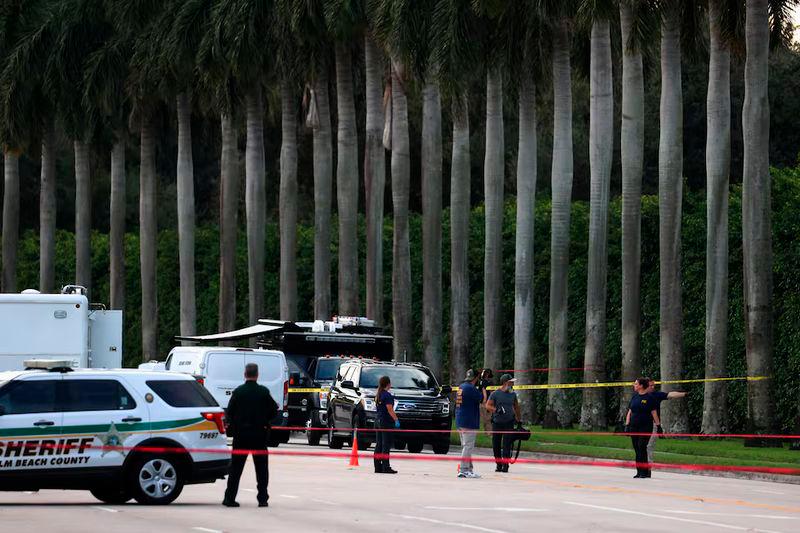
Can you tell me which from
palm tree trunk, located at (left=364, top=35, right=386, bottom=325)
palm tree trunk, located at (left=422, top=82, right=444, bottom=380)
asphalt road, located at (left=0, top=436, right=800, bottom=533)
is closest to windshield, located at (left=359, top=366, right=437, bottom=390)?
asphalt road, located at (left=0, top=436, right=800, bottom=533)

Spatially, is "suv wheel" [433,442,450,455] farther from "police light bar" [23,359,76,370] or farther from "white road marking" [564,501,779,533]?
"police light bar" [23,359,76,370]

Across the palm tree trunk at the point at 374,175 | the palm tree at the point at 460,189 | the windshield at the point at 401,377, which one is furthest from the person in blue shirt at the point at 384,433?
the palm tree trunk at the point at 374,175

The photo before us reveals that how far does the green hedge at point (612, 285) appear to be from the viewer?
3512 cm

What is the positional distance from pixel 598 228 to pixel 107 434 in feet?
67.9

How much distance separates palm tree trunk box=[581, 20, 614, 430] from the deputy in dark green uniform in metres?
19.1

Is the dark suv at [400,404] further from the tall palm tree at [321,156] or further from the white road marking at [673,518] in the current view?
the tall palm tree at [321,156]

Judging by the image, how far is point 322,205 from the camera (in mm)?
50688

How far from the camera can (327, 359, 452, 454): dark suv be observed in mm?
33938

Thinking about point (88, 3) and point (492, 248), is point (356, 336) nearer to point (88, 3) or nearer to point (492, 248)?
point (492, 248)

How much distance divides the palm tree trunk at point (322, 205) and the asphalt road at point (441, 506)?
75.5 ft

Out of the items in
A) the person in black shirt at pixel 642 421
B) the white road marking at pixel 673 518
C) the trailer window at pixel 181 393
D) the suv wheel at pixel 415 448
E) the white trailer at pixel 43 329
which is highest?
the white trailer at pixel 43 329

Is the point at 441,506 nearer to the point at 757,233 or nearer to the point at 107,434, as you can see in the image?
the point at 107,434

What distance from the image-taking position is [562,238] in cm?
4075

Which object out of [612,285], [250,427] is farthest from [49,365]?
[612,285]
